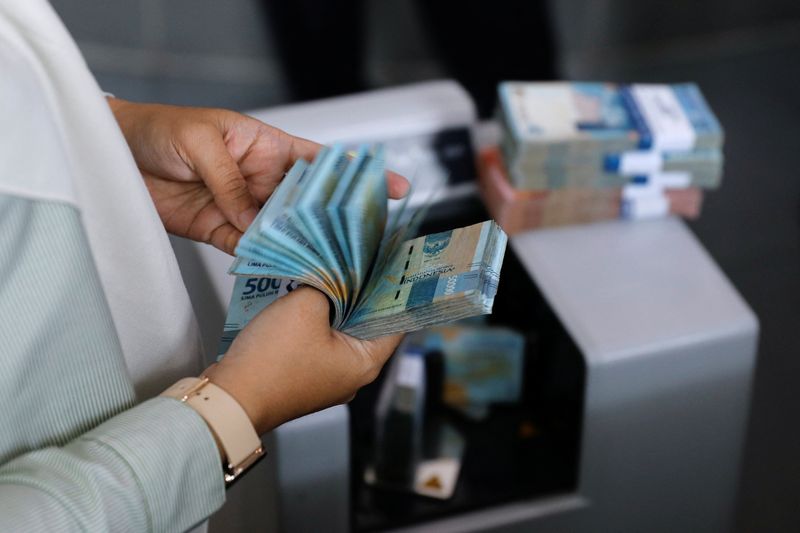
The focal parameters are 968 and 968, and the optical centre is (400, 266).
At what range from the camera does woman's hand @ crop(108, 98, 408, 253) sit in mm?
890

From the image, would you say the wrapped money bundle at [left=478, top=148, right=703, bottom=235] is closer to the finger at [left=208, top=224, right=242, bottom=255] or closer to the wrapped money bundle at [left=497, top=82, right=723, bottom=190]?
the wrapped money bundle at [left=497, top=82, right=723, bottom=190]

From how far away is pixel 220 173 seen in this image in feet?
2.90

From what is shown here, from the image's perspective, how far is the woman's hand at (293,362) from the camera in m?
0.76

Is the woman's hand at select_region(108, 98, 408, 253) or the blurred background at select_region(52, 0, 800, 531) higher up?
the woman's hand at select_region(108, 98, 408, 253)

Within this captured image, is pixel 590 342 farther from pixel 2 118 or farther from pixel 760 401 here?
pixel 2 118

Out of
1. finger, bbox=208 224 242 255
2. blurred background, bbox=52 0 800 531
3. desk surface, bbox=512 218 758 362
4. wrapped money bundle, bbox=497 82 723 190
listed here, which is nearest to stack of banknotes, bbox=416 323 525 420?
desk surface, bbox=512 218 758 362

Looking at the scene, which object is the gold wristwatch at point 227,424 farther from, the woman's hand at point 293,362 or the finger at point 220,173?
the finger at point 220,173

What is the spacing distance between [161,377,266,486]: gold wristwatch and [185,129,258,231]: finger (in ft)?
0.71

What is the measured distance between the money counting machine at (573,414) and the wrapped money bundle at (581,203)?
0.02m

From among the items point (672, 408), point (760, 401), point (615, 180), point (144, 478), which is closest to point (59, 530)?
point (144, 478)

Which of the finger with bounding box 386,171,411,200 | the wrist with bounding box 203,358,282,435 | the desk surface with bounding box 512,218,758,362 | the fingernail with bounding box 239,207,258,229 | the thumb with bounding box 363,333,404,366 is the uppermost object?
the finger with bounding box 386,171,411,200

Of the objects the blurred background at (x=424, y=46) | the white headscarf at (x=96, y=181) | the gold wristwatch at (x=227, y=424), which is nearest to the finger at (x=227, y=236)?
the white headscarf at (x=96, y=181)

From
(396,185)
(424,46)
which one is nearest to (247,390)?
(396,185)

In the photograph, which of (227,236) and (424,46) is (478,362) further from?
(424,46)
